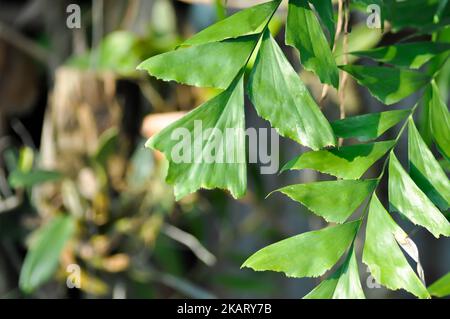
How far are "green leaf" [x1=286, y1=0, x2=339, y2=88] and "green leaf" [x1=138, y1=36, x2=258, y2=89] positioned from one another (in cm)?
4

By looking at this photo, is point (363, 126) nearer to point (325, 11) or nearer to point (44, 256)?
point (325, 11)

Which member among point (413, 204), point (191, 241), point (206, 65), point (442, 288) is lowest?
point (191, 241)

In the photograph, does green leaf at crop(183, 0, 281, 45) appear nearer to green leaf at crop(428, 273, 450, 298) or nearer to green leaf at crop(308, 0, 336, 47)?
→ green leaf at crop(308, 0, 336, 47)

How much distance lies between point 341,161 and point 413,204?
0.07 meters

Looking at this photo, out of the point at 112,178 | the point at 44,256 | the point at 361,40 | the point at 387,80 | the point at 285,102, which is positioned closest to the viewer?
the point at 285,102

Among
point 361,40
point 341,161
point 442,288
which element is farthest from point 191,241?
point 341,161

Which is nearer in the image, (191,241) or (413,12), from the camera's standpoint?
(413,12)

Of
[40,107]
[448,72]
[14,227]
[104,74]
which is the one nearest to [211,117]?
[448,72]

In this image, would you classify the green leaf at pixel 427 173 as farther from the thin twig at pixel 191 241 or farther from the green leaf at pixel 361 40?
the thin twig at pixel 191 241

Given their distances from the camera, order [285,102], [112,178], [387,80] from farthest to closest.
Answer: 1. [112,178]
2. [387,80]
3. [285,102]

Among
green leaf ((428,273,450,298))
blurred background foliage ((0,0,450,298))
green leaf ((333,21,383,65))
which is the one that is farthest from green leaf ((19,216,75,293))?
green leaf ((428,273,450,298))

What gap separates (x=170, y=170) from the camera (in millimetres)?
500

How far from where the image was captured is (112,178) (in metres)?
1.29
